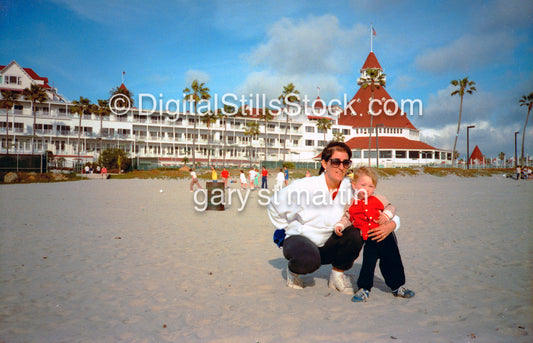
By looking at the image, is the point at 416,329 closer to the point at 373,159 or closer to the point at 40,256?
the point at 40,256

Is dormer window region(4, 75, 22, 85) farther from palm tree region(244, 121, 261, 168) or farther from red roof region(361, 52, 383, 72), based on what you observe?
red roof region(361, 52, 383, 72)

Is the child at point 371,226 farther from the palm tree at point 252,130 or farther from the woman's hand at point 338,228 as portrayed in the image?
the palm tree at point 252,130

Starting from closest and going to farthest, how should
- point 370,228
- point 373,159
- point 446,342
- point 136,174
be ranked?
point 446,342 < point 370,228 < point 136,174 < point 373,159

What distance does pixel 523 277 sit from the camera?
206 inches

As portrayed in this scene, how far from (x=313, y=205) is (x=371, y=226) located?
2.22 ft

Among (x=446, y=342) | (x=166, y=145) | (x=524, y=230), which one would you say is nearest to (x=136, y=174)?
(x=166, y=145)

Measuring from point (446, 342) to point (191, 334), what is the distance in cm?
224

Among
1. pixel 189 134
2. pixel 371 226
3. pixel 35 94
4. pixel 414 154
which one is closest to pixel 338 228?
pixel 371 226

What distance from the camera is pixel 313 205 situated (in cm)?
433

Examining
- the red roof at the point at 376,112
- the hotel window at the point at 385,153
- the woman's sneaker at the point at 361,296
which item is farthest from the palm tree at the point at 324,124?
the woman's sneaker at the point at 361,296

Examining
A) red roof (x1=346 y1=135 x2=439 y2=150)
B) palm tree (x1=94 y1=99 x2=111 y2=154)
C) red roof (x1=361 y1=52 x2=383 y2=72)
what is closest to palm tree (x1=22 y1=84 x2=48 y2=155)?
palm tree (x1=94 y1=99 x2=111 y2=154)

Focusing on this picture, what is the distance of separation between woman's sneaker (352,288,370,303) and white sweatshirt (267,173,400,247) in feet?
2.39

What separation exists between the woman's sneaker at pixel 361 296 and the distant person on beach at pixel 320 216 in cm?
31

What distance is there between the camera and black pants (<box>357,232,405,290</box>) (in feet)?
14.3
